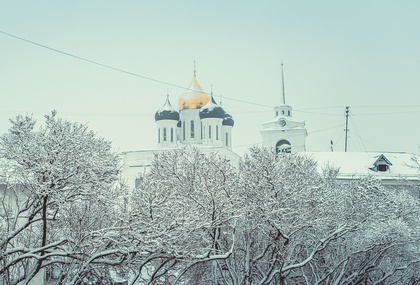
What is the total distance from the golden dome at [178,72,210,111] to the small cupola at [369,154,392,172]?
25.5 m

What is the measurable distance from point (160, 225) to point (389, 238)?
1246 centimetres

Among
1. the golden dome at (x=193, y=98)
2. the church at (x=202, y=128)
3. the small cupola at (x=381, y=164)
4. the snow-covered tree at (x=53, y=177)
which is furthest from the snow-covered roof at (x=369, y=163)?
the snow-covered tree at (x=53, y=177)

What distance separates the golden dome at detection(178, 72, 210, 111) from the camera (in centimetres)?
6581

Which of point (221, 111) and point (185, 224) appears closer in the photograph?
point (185, 224)

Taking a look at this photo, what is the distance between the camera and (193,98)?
66250 millimetres

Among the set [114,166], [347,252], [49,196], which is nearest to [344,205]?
[347,252]

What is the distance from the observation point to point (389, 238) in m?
23.5

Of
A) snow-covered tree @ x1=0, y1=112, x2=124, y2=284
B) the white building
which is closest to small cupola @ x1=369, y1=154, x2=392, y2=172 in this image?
the white building

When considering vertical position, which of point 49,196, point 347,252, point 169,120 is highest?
point 169,120

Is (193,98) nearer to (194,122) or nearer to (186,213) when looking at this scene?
(194,122)

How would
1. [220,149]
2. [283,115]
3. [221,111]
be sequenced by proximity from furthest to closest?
[283,115] → [221,111] → [220,149]

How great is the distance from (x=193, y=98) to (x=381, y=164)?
88.3 ft

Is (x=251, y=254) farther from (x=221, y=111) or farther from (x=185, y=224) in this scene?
(x=221, y=111)

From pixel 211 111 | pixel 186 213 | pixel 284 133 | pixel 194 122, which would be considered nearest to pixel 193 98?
pixel 194 122
